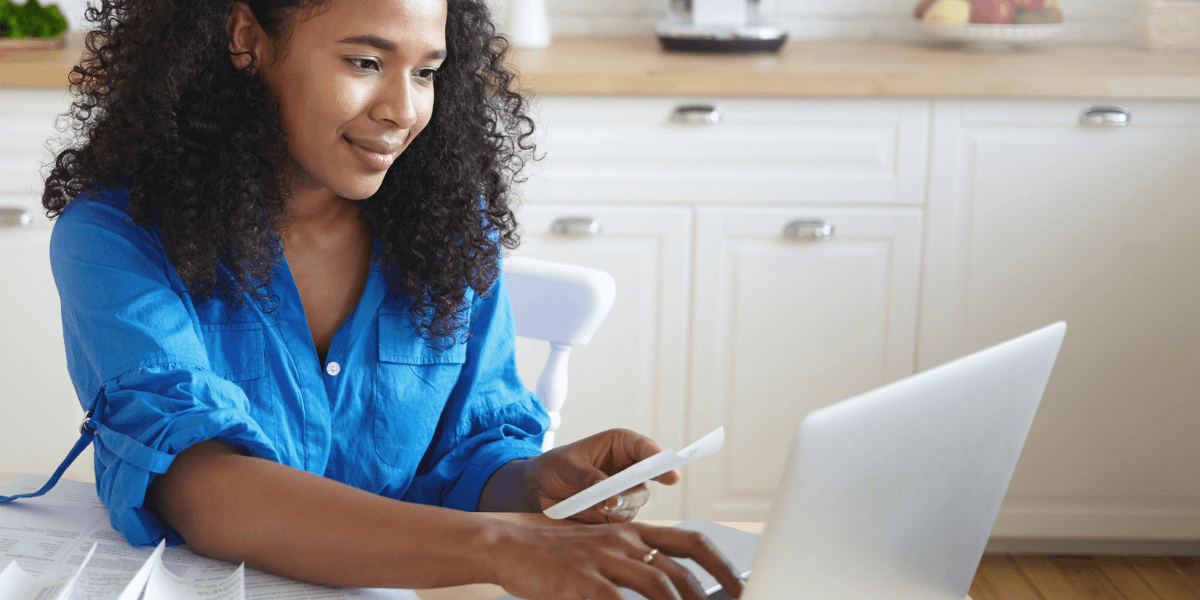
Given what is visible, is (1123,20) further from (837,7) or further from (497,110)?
(497,110)

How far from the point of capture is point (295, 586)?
0.74 meters

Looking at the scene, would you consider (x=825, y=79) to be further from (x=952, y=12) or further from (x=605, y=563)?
(x=605, y=563)

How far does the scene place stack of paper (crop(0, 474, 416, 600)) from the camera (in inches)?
26.7

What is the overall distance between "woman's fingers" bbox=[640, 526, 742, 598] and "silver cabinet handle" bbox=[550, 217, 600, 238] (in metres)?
1.30

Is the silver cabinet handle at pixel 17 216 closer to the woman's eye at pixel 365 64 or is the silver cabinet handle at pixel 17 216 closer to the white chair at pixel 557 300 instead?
the white chair at pixel 557 300

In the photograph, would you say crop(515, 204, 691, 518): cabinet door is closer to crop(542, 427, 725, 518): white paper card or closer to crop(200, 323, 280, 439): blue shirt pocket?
crop(200, 323, 280, 439): blue shirt pocket

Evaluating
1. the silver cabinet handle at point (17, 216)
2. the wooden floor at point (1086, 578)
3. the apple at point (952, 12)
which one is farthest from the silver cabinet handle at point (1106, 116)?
the silver cabinet handle at point (17, 216)

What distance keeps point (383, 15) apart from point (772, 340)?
1.30 m

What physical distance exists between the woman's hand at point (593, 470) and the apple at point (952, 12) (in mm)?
1665

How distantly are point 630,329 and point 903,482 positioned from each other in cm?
146

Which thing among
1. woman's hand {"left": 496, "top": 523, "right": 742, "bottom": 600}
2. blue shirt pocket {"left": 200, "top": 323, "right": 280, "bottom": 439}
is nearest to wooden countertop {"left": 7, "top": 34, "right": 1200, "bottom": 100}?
blue shirt pocket {"left": 200, "top": 323, "right": 280, "bottom": 439}

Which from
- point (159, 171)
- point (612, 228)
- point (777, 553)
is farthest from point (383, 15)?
point (612, 228)

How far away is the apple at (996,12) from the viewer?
221cm

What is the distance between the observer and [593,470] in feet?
2.94
